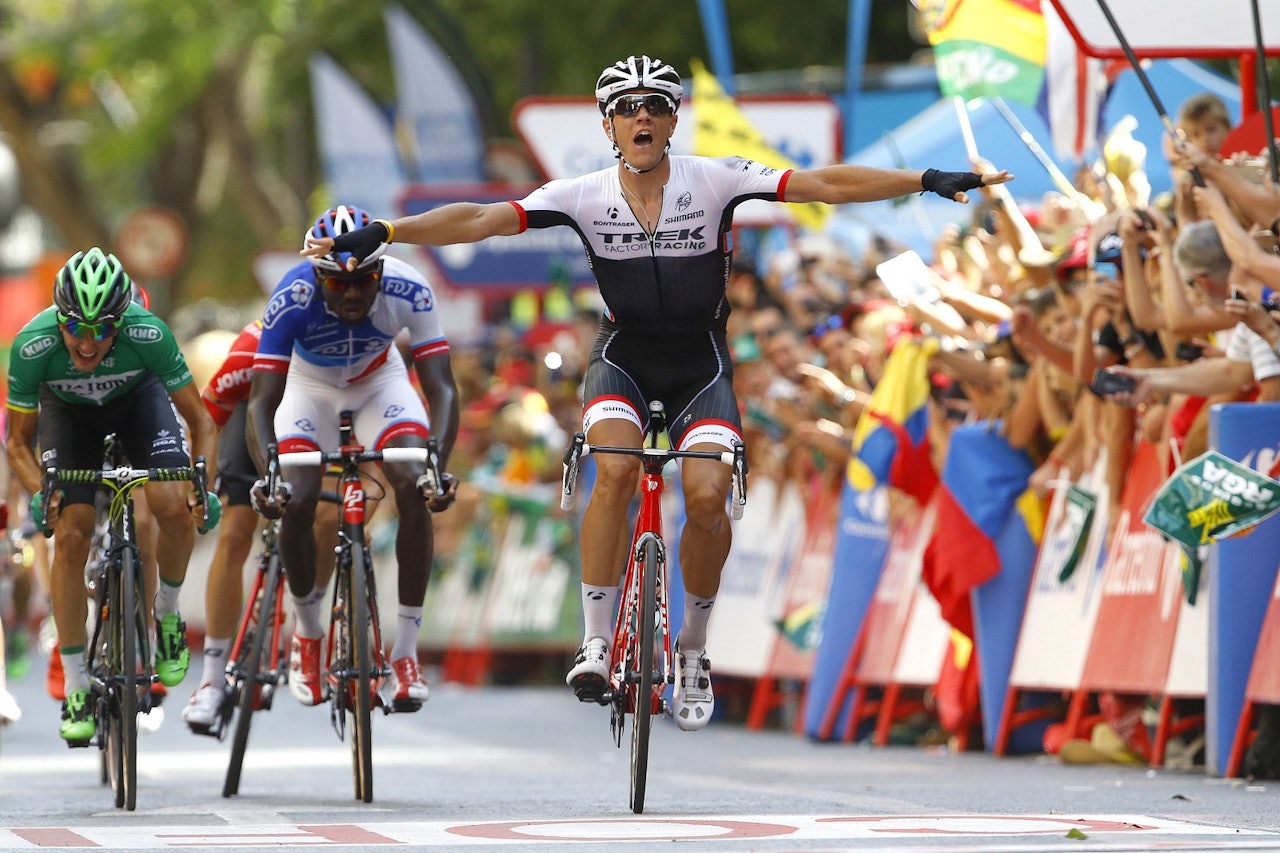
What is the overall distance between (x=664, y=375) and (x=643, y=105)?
1009 mm

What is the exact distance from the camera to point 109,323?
1041 centimetres

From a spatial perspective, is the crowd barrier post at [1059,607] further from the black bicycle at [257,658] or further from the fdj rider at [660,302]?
the black bicycle at [257,658]

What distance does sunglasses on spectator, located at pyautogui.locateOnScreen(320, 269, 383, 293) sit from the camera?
1060 centimetres

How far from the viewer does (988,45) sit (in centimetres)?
1415

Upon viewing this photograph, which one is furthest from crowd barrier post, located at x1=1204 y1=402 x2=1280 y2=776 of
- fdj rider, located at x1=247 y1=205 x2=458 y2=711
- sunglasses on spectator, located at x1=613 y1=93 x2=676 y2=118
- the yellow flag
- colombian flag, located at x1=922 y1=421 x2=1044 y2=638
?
the yellow flag

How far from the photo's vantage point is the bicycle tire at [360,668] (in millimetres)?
10141

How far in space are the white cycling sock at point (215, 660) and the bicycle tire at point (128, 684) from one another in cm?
137

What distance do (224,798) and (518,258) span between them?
14.5 m

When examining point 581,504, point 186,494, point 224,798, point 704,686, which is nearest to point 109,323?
point 186,494

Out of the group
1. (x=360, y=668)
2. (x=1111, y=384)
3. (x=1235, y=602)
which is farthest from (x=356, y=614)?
(x=1235, y=602)

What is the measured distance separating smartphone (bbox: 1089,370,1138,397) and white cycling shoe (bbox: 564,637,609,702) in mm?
2958

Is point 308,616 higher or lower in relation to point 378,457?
lower

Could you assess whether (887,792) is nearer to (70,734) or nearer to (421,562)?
(421,562)

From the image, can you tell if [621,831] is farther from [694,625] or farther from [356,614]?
[356,614]
